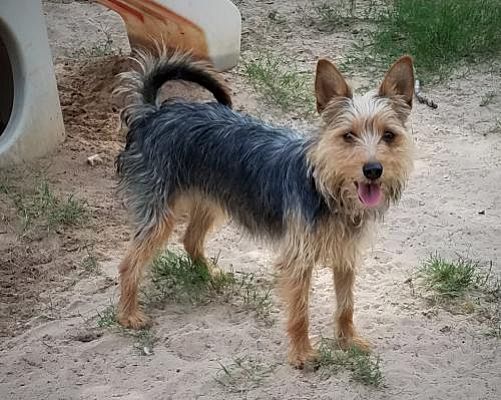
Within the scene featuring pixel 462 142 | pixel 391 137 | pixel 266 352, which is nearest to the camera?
pixel 391 137

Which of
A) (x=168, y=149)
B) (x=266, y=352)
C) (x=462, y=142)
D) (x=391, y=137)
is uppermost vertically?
(x=391, y=137)

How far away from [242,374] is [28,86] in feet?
10.1

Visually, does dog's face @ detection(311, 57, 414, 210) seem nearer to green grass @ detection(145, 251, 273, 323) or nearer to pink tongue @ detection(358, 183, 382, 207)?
pink tongue @ detection(358, 183, 382, 207)

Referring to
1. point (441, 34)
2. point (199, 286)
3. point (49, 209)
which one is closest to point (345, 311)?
point (199, 286)

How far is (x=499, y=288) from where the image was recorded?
5039 millimetres

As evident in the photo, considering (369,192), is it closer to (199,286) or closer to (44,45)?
(199,286)

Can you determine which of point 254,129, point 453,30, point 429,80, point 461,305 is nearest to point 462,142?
point 429,80

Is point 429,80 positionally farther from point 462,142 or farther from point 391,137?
point 391,137

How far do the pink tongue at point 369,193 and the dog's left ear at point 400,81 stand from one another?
17.3 inches

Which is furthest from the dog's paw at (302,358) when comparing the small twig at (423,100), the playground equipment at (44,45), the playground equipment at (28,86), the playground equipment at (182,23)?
the small twig at (423,100)

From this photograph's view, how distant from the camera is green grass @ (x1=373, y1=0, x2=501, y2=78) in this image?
8.00 m

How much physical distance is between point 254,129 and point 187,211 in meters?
0.78

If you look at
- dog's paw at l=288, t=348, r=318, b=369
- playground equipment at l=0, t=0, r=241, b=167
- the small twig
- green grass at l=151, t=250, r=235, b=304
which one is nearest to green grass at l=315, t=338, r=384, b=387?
dog's paw at l=288, t=348, r=318, b=369

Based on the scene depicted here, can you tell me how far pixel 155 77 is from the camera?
16.2ft
